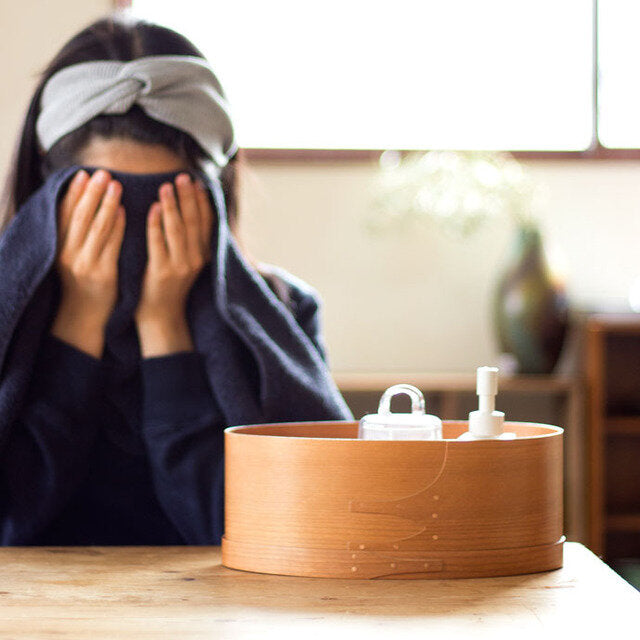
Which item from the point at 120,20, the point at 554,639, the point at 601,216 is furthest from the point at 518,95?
the point at 554,639

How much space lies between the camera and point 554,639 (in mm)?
547

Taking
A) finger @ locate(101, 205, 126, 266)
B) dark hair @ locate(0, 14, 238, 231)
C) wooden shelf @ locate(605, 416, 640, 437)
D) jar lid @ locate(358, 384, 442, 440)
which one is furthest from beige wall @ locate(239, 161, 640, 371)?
jar lid @ locate(358, 384, 442, 440)

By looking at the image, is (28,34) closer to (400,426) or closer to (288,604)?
(400,426)

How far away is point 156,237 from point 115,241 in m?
0.04

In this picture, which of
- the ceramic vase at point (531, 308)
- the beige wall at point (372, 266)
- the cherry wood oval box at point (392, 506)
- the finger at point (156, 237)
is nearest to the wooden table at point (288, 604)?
the cherry wood oval box at point (392, 506)

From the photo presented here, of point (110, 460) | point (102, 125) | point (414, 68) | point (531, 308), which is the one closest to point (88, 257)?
point (102, 125)

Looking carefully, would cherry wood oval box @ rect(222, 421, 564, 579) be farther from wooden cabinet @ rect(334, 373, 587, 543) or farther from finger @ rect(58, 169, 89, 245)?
wooden cabinet @ rect(334, 373, 587, 543)

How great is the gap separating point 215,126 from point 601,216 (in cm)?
215

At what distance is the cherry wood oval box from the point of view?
2.17 ft

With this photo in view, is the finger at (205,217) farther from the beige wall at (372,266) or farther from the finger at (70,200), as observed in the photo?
the beige wall at (372,266)

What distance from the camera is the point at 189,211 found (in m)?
1.07

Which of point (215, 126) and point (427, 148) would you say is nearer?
point (215, 126)

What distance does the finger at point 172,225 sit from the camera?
1.05 metres

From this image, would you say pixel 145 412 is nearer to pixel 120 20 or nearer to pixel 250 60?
pixel 120 20
